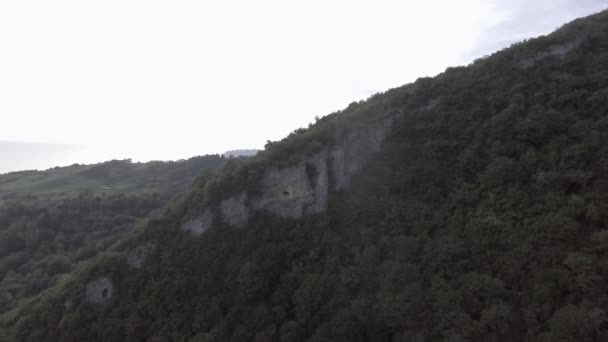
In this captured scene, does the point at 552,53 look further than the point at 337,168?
Yes

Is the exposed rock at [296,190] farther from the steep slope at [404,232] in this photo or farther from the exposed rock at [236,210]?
the exposed rock at [236,210]

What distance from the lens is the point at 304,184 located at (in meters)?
20.5

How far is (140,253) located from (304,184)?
11691 mm

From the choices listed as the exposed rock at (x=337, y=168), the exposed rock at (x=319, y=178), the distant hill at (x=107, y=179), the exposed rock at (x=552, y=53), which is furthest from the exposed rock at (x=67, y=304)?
the distant hill at (x=107, y=179)

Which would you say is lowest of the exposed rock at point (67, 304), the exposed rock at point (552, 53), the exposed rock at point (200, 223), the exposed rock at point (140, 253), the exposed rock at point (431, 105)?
the exposed rock at point (67, 304)

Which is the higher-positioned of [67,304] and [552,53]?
[552,53]

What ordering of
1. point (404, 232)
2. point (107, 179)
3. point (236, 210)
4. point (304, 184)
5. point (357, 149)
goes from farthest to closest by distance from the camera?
point (107, 179), point (357, 149), point (236, 210), point (304, 184), point (404, 232)

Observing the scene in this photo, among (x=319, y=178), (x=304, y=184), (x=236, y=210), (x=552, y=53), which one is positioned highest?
(x=552, y=53)

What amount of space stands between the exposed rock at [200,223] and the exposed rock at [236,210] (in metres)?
0.97

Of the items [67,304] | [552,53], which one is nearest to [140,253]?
[67,304]

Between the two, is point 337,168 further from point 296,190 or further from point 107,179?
point 107,179

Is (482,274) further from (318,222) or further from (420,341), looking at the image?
(318,222)

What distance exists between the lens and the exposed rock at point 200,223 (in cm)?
2153

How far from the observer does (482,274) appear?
12344 millimetres
